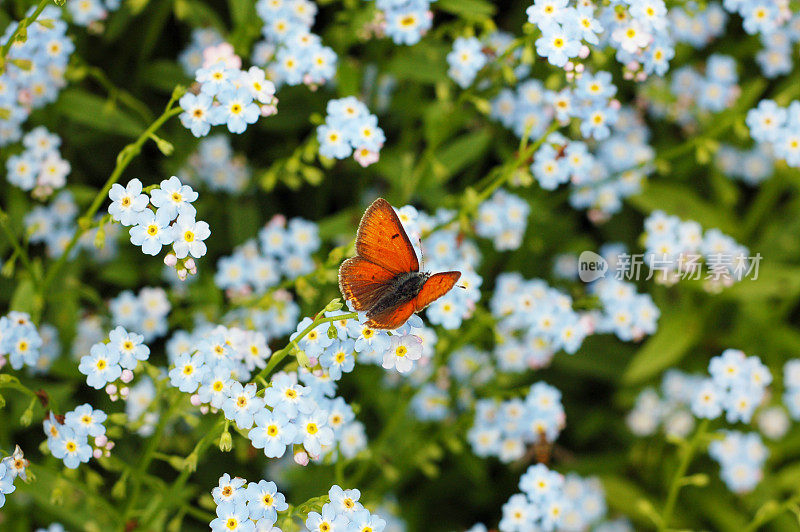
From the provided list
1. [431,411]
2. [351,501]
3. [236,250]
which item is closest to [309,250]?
[236,250]

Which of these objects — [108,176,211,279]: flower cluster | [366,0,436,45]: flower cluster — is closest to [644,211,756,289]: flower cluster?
[366,0,436,45]: flower cluster

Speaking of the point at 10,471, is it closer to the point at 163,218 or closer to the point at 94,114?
the point at 163,218

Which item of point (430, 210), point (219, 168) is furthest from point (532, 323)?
point (219, 168)

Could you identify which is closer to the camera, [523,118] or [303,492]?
[303,492]

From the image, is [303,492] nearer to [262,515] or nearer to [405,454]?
[405,454]

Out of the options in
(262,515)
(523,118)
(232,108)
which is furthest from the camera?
(523,118)

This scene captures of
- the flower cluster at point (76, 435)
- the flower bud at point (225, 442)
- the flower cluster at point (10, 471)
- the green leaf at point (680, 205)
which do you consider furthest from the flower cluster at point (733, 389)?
the flower cluster at point (10, 471)

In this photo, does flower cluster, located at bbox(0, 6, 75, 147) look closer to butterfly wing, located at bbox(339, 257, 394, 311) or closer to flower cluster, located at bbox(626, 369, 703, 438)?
butterfly wing, located at bbox(339, 257, 394, 311)
